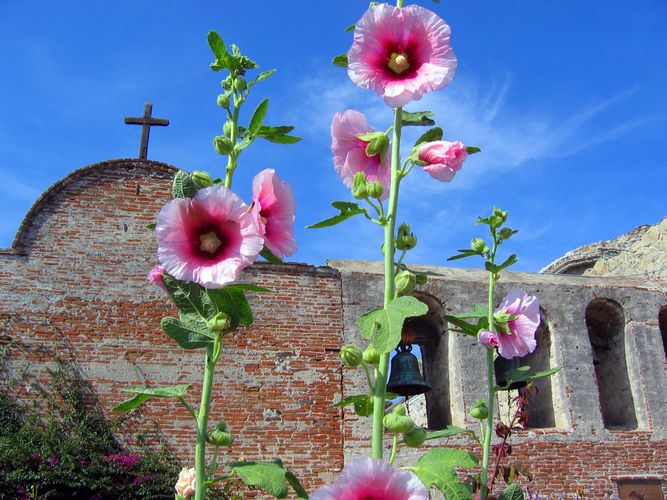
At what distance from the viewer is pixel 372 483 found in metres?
1.16

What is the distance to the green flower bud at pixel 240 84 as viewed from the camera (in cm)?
173

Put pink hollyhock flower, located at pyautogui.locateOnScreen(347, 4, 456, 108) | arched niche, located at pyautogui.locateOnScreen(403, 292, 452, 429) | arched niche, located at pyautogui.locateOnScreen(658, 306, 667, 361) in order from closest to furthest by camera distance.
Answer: pink hollyhock flower, located at pyautogui.locateOnScreen(347, 4, 456, 108) → arched niche, located at pyautogui.locateOnScreen(403, 292, 452, 429) → arched niche, located at pyautogui.locateOnScreen(658, 306, 667, 361)

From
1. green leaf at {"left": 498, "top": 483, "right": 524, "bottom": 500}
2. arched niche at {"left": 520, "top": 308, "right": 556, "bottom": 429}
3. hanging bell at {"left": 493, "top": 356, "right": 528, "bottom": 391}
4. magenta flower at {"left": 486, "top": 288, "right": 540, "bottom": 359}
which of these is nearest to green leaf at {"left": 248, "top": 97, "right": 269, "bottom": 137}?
magenta flower at {"left": 486, "top": 288, "right": 540, "bottom": 359}

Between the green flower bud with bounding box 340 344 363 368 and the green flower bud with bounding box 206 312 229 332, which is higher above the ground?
the green flower bud with bounding box 206 312 229 332

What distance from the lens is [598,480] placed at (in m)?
8.48

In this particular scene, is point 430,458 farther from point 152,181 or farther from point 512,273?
point 512,273

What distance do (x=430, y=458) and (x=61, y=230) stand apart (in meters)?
7.89

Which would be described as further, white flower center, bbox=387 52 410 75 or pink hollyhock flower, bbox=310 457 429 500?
white flower center, bbox=387 52 410 75

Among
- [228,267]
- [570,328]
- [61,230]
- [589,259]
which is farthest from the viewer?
[589,259]

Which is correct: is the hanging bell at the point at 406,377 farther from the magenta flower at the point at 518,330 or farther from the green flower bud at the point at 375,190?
the green flower bud at the point at 375,190

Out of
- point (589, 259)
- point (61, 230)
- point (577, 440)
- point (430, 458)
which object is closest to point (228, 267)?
point (430, 458)

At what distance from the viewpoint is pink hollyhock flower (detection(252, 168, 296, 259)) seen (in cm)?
143

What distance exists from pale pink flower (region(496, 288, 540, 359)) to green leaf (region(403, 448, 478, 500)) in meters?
0.65

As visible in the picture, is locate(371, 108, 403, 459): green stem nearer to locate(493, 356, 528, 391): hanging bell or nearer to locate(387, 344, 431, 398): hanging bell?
locate(387, 344, 431, 398): hanging bell
